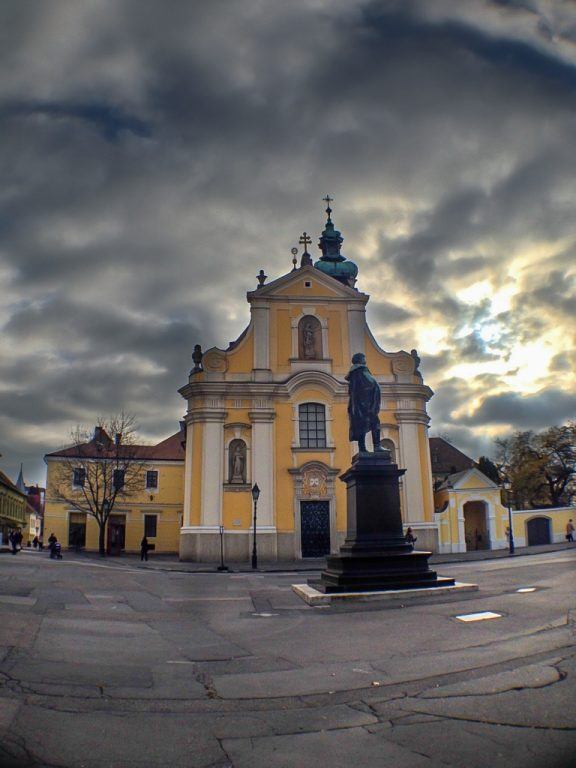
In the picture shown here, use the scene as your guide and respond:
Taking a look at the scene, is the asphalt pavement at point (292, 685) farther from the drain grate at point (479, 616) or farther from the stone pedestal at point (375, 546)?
the stone pedestal at point (375, 546)

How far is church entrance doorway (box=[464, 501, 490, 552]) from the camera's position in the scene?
127 ft

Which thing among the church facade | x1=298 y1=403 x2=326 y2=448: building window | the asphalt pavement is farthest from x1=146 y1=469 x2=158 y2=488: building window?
the asphalt pavement

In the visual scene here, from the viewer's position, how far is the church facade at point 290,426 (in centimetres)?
3167

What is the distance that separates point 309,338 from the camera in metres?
35.0

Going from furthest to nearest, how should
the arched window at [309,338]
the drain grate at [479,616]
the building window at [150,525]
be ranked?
the building window at [150,525]
the arched window at [309,338]
the drain grate at [479,616]

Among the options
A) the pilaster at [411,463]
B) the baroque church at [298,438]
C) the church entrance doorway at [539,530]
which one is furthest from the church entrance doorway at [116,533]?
the church entrance doorway at [539,530]

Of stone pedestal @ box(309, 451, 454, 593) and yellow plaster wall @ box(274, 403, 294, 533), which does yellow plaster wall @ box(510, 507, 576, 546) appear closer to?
yellow plaster wall @ box(274, 403, 294, 533)

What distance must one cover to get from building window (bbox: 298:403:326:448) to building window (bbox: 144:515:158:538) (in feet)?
60.1

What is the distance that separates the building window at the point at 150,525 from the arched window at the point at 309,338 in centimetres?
1970

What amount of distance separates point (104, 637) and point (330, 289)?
28714 millimetres

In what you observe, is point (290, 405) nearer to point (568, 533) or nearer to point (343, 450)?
point (343, 450)

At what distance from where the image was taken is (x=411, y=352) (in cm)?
3600

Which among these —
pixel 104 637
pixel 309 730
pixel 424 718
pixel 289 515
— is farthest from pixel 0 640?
pixel 289 515

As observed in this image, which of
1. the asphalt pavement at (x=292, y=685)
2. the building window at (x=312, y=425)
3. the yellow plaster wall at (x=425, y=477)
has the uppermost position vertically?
the building window at (x=312, y=425)
